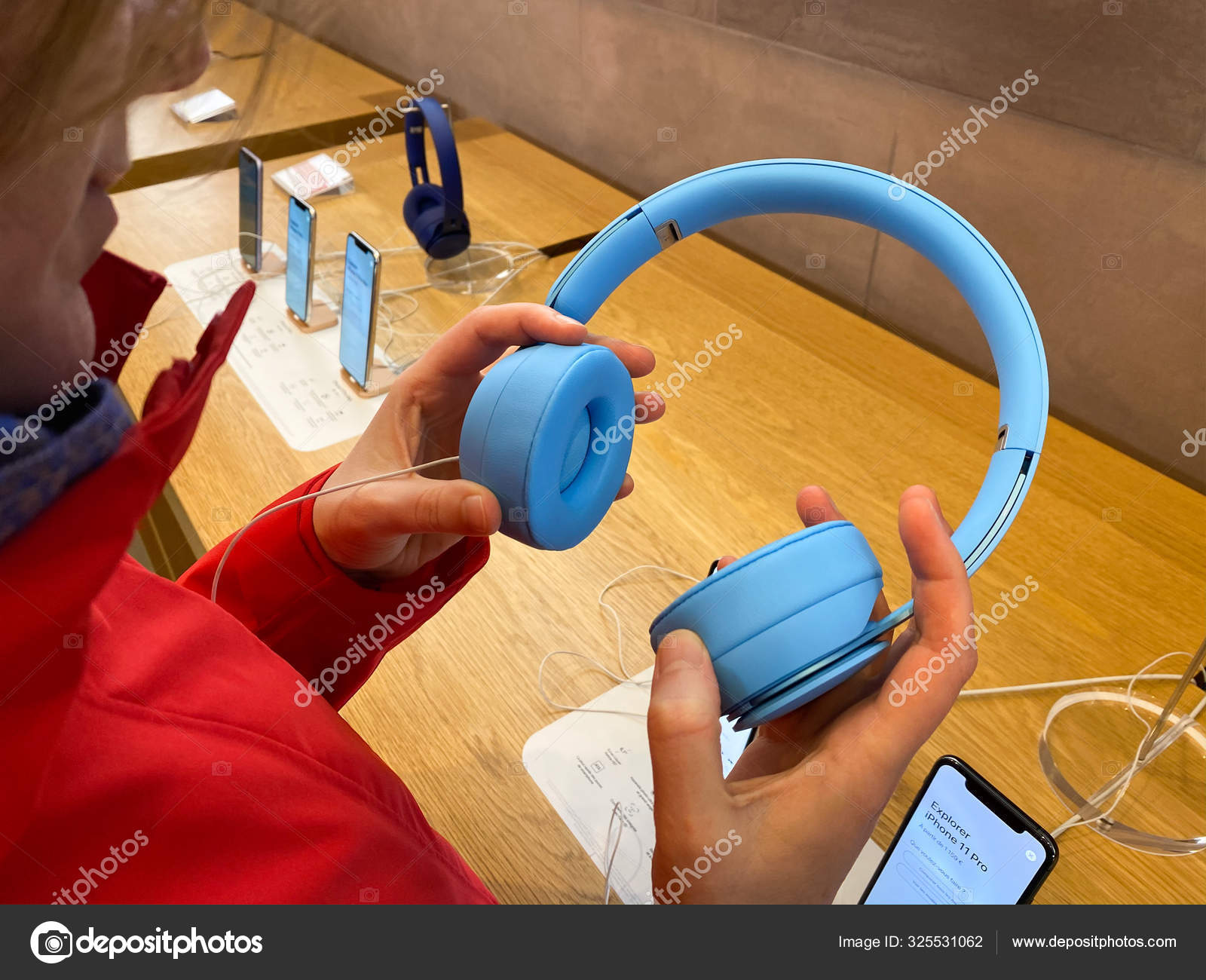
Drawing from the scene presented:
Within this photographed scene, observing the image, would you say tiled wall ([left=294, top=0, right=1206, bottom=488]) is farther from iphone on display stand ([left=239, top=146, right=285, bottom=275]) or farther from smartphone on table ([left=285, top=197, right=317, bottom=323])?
iphone on display stand ([left=239, top=146, right=285, bottom=275])

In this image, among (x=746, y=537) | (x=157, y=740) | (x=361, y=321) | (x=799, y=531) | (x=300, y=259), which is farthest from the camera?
(x=300, y=259)

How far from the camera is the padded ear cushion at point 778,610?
476 millimetres

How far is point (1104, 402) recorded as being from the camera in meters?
1.05

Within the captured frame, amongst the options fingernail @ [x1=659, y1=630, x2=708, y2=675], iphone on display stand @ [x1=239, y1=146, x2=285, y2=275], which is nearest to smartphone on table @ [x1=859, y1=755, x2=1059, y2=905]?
fingernail @ [x1=659, y1=630, x2=708, y2=675]

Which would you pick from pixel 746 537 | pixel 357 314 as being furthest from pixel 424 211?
pixel 746 537

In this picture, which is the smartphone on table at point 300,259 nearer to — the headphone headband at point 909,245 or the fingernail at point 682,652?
the headphone headband at point 909,245

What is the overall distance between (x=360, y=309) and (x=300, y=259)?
0.20 m

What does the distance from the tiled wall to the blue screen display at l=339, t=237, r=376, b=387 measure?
0.94 ft

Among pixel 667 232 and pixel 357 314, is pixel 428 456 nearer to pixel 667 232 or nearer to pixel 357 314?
pixel 667 232

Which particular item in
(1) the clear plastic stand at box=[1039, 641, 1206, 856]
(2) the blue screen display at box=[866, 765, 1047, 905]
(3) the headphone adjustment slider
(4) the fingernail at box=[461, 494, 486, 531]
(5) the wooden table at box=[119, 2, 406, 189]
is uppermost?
(5) the wooden table at box=[119, 2, 406, 189]

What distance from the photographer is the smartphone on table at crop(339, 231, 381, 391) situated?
43.6 inches

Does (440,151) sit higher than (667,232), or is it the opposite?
(667,232)

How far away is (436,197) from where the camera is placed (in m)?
1.38

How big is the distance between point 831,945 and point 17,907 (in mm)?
414
